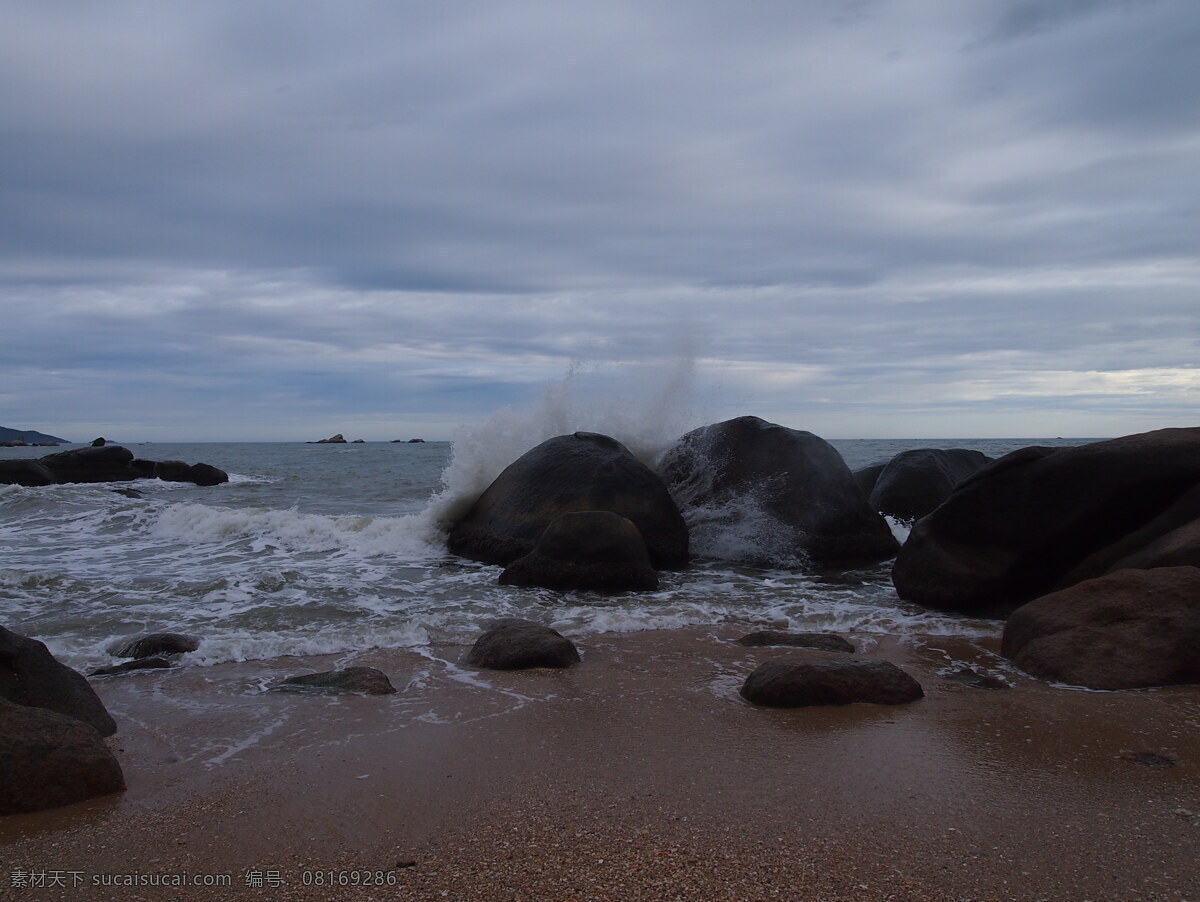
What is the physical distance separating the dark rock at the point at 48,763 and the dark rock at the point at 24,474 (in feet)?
81.1

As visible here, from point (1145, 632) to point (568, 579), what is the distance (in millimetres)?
5041

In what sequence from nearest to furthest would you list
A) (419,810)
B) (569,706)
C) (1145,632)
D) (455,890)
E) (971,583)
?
(455,890)
(419,810)
(569,706)
(1145,632)
(971,583)

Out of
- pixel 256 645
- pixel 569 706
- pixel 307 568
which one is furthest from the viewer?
pixel 307 568

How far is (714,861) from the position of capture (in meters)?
2.83

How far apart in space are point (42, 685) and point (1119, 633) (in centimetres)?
608

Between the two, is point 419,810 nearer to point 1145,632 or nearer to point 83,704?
point 83,704

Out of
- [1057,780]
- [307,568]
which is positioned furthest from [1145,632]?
[307,568]

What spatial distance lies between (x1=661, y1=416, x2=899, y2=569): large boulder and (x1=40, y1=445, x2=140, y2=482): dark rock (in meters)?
24.3

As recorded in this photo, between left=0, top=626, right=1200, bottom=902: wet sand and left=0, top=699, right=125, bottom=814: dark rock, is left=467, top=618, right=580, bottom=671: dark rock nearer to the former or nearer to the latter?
left=0, top=626, right=1200, bottom=902: wet sand

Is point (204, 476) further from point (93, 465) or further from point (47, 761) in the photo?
point (47, 761)

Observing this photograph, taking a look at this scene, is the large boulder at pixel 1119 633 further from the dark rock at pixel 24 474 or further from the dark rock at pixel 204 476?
the dark rock at pixel 204 476

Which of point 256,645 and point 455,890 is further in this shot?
point 256,645

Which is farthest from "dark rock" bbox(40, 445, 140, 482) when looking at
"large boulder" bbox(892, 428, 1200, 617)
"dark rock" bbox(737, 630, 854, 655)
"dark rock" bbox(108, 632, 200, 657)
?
"large boulder" bbox(892, 428, 1200, 617)

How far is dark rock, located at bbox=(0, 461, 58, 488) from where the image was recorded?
24.4m
